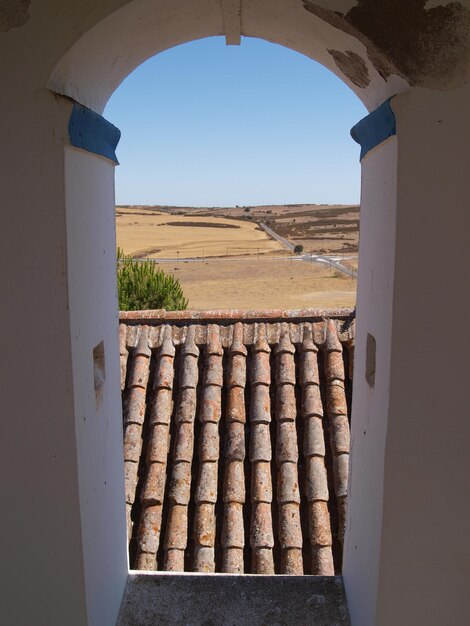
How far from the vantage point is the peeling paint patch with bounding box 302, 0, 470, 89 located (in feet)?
6.55

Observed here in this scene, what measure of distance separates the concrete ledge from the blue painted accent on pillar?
6.90 feet

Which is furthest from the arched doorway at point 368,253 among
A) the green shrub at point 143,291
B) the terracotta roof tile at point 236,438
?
the green shrub at point 143,291

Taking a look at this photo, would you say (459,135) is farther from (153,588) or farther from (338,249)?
(338,249)

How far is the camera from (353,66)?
8.02 ft

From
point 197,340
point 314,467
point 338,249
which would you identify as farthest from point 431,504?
point 338,249

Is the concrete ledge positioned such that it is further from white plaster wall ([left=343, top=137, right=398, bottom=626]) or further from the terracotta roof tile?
the terracotta roof tile

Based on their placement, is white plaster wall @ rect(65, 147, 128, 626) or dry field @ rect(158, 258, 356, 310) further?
dry field @ rect(158, 258, 356, 310)

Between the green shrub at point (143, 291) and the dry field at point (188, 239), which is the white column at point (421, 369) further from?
the dry field at point (188, 239)

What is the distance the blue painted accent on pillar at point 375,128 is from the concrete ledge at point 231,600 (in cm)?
210

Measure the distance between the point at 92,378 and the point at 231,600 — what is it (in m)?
1.35

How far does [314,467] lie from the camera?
13.6 feet

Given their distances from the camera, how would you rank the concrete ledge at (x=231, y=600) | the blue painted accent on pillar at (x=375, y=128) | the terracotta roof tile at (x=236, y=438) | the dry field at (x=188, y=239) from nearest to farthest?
1. the blue painted accent on pillar at (x=375, y=128)
2. the concrete ledge at (x=231, y=600)
3. the terracotta roof tile at (x=236, y=438)
4. the dry field at (x=188, y=239)

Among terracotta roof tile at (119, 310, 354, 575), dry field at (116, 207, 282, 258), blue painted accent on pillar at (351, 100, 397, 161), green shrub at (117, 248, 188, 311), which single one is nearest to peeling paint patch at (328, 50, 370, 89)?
blue painted accent on pillar at (351, 100, 397, 161)

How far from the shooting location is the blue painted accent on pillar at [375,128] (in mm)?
2135
